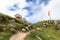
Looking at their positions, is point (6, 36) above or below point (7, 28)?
below

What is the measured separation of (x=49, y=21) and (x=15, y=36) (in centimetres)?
3657

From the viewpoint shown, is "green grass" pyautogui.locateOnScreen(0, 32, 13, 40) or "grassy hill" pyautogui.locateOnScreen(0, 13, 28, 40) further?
"grassy hill" pyautogui.locateOnScreen(0, 13, 28, 40)

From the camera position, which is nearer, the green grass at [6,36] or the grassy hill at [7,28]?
the green grass at [6,36]

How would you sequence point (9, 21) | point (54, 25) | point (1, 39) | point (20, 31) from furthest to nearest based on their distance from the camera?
1. point (54, 25)
2. point (9, 21)
3. point (20, 31)
4. point (1, 39)

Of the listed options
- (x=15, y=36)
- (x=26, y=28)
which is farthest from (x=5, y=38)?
(x=26, y=28)

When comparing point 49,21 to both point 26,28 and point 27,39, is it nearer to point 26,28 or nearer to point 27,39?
point 26,28

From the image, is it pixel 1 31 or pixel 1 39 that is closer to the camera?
pixel 1 39

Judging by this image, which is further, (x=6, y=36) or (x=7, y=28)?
(x=7, y=28)

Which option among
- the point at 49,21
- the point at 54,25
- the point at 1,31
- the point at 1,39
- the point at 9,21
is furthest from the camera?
the point at 49,21

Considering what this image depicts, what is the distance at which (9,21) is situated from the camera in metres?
73.1

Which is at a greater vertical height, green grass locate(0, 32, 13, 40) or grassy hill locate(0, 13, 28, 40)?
grassy hill locate(0, 13, 28, 40)

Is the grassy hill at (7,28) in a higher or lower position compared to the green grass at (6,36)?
higher

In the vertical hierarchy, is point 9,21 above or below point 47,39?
above

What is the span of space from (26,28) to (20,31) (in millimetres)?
3903
